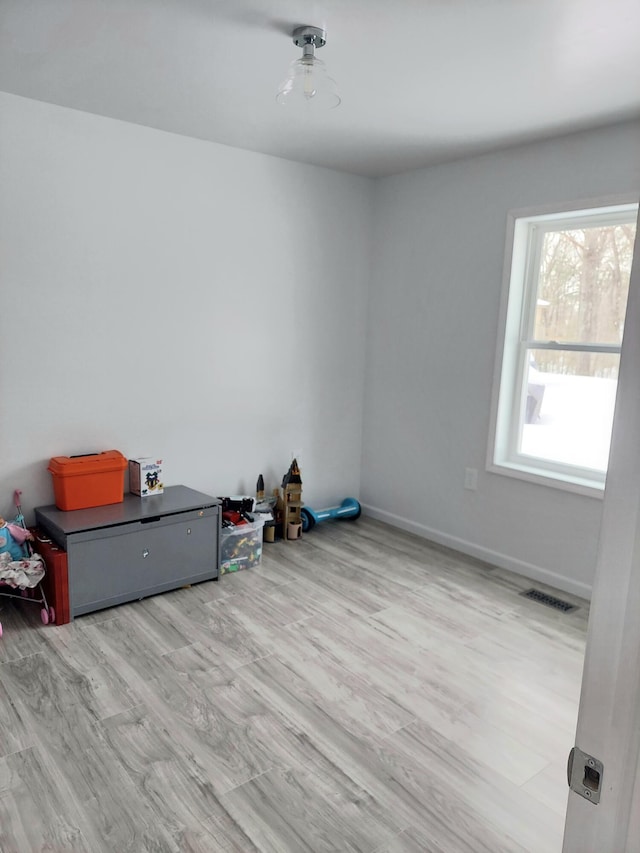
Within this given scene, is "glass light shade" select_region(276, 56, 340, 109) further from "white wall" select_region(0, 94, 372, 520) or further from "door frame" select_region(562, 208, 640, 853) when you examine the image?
"door frame" select_region(562, 208, 640, 853)

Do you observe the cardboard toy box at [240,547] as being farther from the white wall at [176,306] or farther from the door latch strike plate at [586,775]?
the door latch strike plate at [586,775]

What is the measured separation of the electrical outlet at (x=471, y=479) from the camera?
3.67 m

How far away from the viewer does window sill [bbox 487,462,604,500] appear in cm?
311

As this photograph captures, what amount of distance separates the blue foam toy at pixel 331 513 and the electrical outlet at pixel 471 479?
2.88 feet

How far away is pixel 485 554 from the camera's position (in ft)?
12.0

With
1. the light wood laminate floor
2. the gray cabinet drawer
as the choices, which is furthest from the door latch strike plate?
the gray cabinet drawer

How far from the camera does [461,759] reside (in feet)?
6.49

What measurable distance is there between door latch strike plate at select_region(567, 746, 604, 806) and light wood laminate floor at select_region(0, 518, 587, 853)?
1.16 meters

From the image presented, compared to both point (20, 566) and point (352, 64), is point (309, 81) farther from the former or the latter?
point (20, 566)

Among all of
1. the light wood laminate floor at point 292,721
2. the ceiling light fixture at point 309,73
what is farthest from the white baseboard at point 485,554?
the ceiling light fixture at point 309,73

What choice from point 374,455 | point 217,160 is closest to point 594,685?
point 217,160

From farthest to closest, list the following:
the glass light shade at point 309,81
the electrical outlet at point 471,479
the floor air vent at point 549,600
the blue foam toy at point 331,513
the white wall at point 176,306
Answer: the blue foam toy at point 331,513, the electrical outlet at point 471,479, the floor air vent at point 549,600, the white wall at point 176,306, the glass light shade at point 309,81

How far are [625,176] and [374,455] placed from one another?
229 centimetres

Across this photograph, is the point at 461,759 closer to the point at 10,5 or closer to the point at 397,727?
the point at 397,727
